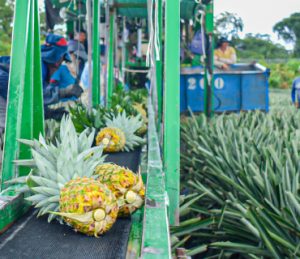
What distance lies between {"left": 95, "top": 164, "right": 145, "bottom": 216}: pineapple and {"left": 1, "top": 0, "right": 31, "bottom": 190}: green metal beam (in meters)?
0.57

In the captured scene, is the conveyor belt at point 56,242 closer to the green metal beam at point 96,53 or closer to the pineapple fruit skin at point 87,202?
the pineapple fruit skin at point 87,202

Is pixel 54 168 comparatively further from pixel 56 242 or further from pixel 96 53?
pixel 96 53

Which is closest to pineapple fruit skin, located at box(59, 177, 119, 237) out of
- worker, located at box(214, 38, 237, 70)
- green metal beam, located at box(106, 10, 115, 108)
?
green metal beam, located at box(106, 10, 115, 108)

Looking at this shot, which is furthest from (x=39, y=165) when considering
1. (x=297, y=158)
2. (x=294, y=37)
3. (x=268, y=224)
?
(x=294, y=37)

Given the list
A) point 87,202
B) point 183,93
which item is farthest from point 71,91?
point 87,202

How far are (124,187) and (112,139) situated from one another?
1.89 m

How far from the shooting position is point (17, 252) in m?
1.91

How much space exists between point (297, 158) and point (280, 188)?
0.55m

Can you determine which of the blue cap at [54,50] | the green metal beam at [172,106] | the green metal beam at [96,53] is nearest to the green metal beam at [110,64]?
the green metal beam at [96,53]

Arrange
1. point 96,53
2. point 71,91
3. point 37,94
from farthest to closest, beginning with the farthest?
point 96,53 < point 71,91 < point 37,94

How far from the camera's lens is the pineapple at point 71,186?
6.65 feet

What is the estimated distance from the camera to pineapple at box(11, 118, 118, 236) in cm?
203

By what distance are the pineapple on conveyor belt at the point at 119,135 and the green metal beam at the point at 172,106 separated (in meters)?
1.44

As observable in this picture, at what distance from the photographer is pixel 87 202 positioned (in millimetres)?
2018
